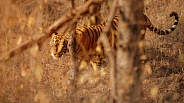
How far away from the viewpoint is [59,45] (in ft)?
17.1

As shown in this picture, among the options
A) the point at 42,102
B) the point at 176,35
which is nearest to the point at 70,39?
the point at 42,102

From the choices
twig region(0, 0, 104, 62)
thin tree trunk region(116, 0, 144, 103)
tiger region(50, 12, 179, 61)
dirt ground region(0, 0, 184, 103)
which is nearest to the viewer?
twig region(0, 0, 104, 62)

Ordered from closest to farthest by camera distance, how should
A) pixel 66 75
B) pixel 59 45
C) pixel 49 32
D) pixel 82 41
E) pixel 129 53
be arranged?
1. pixel 49 32
2. pixel 129 53
3. pixel 59 45
4. pixel 82 41
5. pixel 66 75

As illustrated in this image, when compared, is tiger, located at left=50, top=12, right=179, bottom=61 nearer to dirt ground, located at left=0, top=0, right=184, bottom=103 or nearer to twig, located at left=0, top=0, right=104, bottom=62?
dirt ground, located at left=0, top=0, right=184, bottom=103

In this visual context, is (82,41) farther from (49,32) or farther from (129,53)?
(49,32)

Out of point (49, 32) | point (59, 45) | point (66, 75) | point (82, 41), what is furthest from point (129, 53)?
point (66, 75)

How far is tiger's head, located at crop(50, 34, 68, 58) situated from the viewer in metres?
5.18

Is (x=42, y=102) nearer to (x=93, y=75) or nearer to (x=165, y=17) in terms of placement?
(x=93, y=75)

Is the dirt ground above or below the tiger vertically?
below

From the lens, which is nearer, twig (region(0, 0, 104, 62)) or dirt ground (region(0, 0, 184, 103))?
twig (region(0, 0, 104, 62))

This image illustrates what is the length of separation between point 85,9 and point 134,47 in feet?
1.19

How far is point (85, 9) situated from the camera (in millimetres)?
2459

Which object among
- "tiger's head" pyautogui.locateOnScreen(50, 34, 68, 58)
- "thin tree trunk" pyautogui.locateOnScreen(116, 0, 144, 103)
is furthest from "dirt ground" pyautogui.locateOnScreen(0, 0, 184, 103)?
"thin tree trunk" pyautogui.locateOnScreen(116, 0, 144, 103)

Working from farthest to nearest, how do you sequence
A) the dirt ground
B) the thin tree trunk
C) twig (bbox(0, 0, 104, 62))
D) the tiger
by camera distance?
1. the tiger
2. the dirt ground
3. the thin tree trunk
4. twig (bbox(0, 0, 104, 62))
